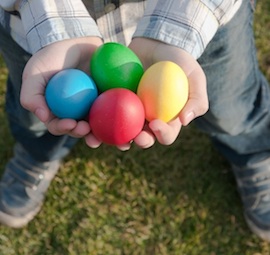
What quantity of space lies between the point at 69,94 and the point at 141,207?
0.83m

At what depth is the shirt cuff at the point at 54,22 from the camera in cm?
120

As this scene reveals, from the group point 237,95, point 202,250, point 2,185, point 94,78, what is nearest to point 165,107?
point 94,78

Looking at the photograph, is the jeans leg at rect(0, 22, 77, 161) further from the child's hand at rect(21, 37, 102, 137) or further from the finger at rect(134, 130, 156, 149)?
the finger at rect(134, 130, 156, 149)

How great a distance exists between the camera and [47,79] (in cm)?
120

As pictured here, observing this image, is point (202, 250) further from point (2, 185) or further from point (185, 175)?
point (2, 185)

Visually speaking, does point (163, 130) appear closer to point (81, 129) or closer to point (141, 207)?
point (81, 129)

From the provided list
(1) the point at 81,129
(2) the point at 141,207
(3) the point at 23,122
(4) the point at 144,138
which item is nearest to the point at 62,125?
(1) the point at 81,129

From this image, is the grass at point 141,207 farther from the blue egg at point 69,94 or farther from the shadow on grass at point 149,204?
the blue egg at point 69,94

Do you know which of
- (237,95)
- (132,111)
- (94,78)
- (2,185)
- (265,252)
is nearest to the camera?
(132,111)

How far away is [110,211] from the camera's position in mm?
1896

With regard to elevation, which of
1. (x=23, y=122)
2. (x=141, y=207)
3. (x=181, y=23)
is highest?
(x=181, y=23)

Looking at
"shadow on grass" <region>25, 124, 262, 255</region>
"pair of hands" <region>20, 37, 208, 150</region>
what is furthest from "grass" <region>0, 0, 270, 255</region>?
"pair of hands" <region>20, 37, 208, 150</region>

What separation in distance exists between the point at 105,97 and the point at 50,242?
2.82 feet

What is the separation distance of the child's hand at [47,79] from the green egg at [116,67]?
0.06m
